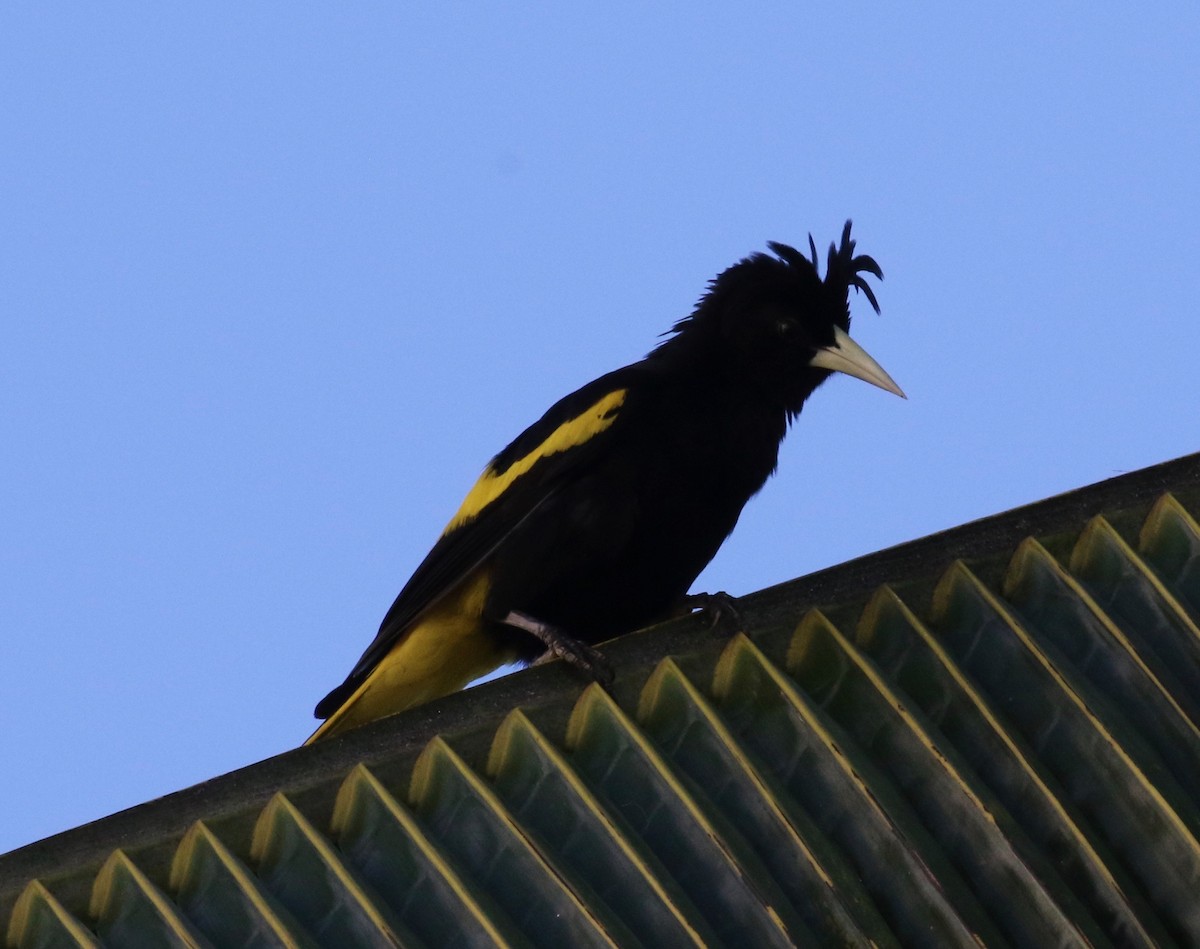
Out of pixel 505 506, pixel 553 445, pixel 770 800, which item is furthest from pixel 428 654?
pixel 770 800

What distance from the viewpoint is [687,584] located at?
186 inches

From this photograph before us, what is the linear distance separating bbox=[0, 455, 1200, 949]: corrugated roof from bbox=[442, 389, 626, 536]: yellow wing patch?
138cm

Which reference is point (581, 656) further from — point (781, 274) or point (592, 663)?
point (781, 274)

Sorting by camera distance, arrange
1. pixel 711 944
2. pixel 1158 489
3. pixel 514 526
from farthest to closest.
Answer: pixel 514 526
pixel 1158 489
pixel 711 944

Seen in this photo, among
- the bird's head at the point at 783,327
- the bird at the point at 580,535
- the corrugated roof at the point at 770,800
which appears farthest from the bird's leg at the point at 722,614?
the bird's head at the point at 783,327

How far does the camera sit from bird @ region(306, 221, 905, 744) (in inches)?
178

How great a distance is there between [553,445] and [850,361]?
3.06ft

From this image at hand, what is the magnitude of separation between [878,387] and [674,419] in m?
0.66

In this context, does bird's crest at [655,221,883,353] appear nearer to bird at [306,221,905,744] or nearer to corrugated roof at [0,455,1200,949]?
bird at [306,221,905,744]

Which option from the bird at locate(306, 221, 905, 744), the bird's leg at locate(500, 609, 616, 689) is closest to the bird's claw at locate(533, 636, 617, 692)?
the bird's leg at locate(500, 609, 616, 689)

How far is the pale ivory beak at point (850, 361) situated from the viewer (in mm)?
4996

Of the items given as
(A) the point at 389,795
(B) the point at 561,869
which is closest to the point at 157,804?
(A) the point at 389,795

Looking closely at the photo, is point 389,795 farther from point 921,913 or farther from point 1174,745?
point 1174,745

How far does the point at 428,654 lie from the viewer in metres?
4.62
